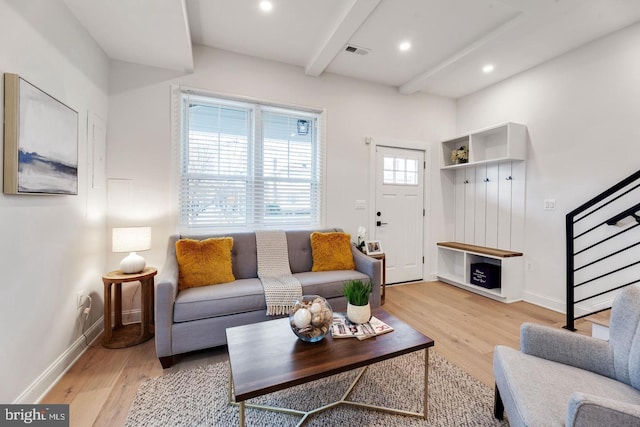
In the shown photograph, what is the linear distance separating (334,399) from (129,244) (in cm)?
201

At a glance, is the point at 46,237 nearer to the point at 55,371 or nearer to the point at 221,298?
the point at 55,371

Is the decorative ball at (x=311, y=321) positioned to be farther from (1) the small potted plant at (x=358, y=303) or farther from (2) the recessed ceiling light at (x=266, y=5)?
(2) the recessed ceiling light at (x=266, y=5)

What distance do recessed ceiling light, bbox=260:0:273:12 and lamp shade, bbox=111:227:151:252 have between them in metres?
2.15

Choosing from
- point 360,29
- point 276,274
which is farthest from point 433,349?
point 360,29

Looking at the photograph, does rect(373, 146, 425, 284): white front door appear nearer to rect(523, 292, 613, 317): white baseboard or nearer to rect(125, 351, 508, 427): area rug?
rect(523, 292, 613, 317): white baseboard

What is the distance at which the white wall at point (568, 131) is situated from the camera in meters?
2.63

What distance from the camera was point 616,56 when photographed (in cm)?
267

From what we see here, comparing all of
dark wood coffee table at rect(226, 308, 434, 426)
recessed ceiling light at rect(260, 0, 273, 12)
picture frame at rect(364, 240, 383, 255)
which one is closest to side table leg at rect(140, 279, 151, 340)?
dark wood coffee table at rect(226, 308, 434, 426)

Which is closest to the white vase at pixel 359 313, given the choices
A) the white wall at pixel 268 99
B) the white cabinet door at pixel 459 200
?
the white wall at pixel 268 99

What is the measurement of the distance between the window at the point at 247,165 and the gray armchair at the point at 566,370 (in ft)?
8.04

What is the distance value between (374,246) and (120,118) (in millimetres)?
3082

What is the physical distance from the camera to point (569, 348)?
1346 millimetres

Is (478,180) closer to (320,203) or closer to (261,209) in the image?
(320,203)

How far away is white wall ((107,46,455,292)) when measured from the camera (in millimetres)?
2723
